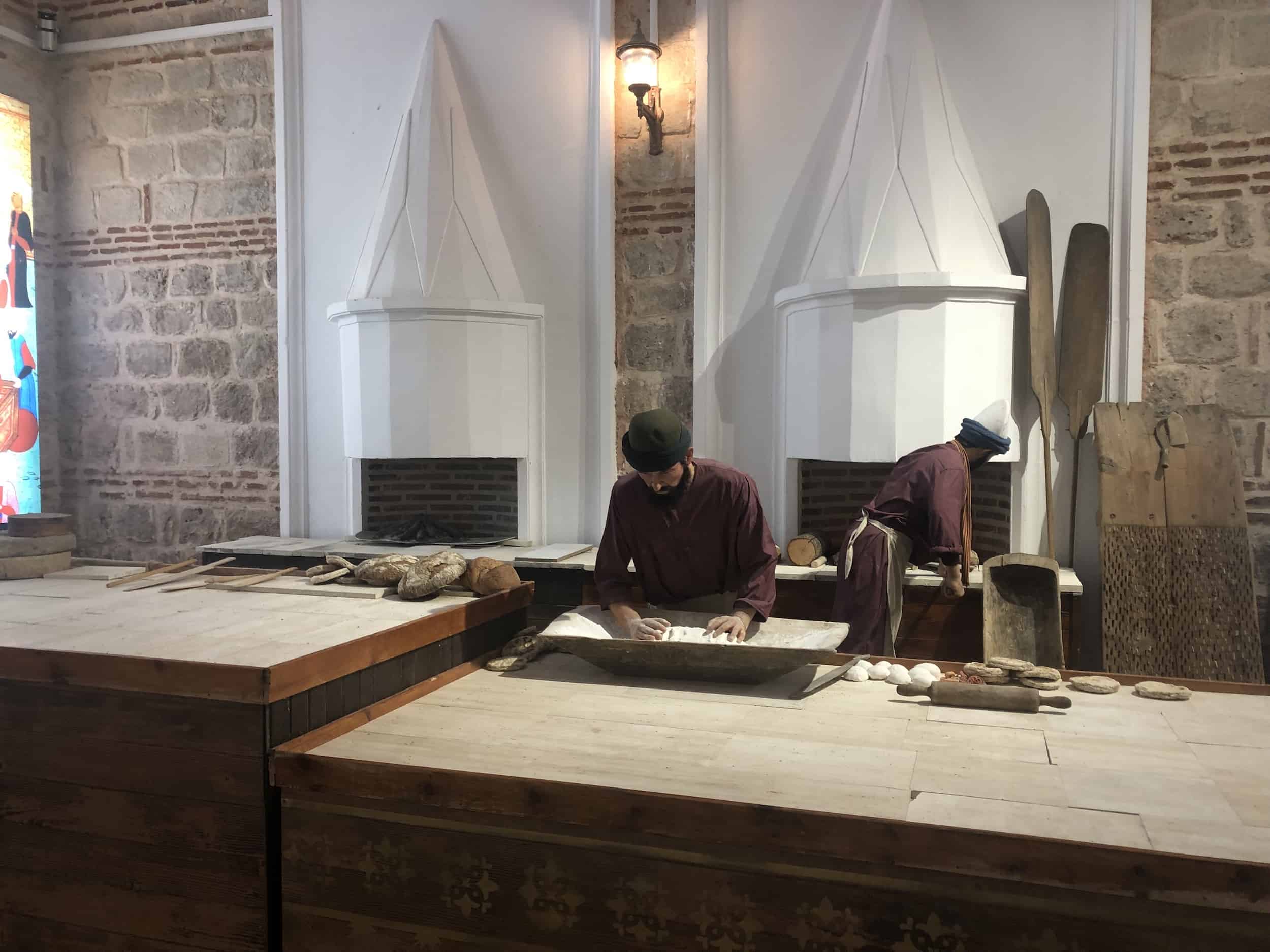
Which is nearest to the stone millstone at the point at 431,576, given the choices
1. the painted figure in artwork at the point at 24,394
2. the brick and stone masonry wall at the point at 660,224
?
the brick and stone masonry wall at the point at 660,224

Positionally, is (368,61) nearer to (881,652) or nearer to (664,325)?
(664,325)

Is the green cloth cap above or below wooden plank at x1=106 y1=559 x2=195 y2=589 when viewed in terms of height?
above

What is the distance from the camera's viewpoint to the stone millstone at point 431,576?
343cm

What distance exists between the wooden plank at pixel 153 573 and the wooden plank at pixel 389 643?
4.78 ft

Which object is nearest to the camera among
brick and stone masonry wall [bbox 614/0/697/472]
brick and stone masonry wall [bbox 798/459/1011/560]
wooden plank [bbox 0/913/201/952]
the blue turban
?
wooden plank [bbox 0/913/201/952]

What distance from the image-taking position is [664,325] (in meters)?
5.75

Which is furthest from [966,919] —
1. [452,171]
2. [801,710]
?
[452,171]

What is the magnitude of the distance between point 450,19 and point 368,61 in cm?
62

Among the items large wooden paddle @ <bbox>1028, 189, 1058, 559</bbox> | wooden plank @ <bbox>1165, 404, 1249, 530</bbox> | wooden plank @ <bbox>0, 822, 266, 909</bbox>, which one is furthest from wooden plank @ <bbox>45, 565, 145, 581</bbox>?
wooden plank @ <bbox>1165, 404, 1249, 530</bbox>

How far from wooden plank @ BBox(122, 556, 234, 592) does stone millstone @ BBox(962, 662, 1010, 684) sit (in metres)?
2.93

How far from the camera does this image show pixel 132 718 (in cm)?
253

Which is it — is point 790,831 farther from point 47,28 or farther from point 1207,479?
point 47,28

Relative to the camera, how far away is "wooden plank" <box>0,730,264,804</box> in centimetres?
240

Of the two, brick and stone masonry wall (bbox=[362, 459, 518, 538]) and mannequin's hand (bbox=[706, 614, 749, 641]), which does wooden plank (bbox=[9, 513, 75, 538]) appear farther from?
mannequin's hand (bbox=[706, 614, 749, 641])
